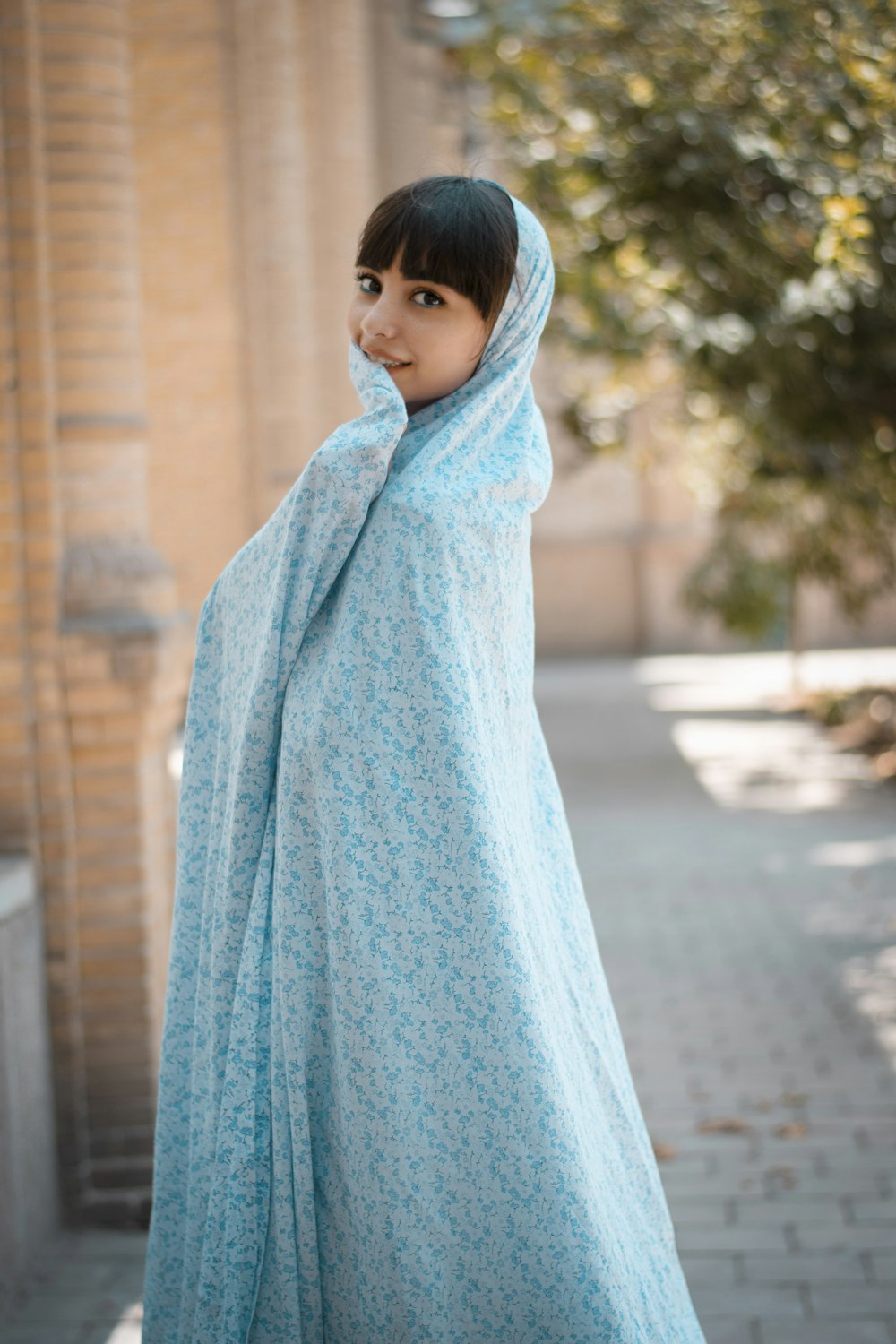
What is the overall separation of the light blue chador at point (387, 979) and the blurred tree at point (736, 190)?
3.98 meters

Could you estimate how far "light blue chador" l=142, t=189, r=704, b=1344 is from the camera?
211 centimetres

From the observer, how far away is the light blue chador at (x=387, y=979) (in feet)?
6.91

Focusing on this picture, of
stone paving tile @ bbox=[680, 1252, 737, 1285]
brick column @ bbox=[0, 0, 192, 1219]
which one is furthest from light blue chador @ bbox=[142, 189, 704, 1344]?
brick column @ bbox=[0, 0, 192, 1219]

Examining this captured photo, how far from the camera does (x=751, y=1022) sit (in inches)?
226

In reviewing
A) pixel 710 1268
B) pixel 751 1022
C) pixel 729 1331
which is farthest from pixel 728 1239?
pixel 751 1022

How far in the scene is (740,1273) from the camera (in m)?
Result: 3.65

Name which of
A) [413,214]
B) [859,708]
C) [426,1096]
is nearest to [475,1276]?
[426,1096]

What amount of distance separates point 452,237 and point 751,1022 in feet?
13.7

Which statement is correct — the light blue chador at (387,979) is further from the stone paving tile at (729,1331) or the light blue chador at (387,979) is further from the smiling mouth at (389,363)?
the stone paving tile at (729,1331)

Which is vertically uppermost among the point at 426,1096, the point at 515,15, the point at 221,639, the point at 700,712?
the point at 515,15

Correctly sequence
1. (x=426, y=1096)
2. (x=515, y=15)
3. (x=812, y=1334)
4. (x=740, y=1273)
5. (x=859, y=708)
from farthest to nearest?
(x=859, y=708), (x=515, y=15), (x=740, y=1273), (x=812, y=1334), (x=426, y=1096)

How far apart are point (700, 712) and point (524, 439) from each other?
42.3 ft

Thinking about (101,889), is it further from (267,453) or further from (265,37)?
(265,37)

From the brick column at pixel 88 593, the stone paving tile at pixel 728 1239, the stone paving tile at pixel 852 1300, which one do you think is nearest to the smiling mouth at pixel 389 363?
the brick column at pixel 88 593
